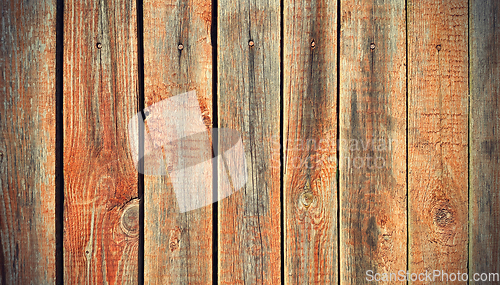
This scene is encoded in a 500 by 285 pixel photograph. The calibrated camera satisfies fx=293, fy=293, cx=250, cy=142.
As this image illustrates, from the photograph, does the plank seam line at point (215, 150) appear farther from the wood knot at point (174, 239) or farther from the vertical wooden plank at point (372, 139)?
the vertical wooden plank at point (372, 139)

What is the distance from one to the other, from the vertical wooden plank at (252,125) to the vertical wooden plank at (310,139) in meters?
0.04

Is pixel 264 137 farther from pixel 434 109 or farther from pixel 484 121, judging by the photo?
pixel 484 121

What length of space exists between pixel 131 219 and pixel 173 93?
449 mm

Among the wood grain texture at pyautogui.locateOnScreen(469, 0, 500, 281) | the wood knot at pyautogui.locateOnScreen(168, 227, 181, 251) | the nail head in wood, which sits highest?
the wood grain texture at pyautogui.locateOnScreen(469, 0, 500, 281)

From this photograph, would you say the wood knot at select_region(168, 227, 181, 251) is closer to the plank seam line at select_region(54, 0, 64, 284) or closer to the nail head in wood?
the nail head in wood

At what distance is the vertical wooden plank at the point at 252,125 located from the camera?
39.2 inches

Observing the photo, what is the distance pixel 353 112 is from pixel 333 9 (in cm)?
36

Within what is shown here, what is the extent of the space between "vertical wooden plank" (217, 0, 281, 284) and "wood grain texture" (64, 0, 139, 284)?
0.32 m

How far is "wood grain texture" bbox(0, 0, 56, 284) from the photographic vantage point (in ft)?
3.14

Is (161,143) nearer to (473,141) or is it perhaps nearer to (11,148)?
(11,148)

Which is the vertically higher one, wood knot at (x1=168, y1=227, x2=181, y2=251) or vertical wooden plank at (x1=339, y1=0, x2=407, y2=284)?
vertical wooden plank at (x1=339, y1=0, x2=407, y2=284)

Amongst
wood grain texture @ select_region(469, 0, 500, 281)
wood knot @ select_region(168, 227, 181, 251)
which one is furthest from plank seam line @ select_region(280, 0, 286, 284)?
wood grain texture @ select_region(469, 0, 500, 281)

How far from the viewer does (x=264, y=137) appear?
100cm

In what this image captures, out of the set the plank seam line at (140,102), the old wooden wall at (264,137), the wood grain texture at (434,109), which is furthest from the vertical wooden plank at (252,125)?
the wood grain texture at (434,109)
